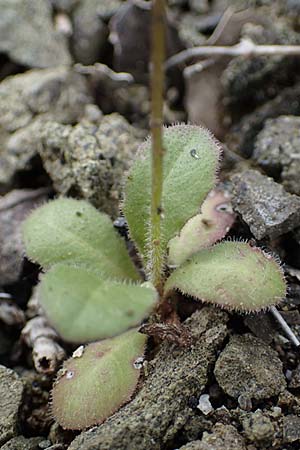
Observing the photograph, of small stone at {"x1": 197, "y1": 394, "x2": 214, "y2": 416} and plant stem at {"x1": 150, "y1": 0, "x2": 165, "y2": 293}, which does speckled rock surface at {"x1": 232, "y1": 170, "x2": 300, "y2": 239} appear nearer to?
plant stem at {"x1": 150, "y1": 0, "x2": 165, "y2": 293}

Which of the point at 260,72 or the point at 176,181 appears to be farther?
the point at 260,72

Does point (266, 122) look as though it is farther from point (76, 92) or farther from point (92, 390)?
point (92, 390)

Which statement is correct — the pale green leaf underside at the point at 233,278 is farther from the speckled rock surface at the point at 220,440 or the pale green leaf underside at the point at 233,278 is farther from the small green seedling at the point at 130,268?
the speckled rock surface at the point at 220,440

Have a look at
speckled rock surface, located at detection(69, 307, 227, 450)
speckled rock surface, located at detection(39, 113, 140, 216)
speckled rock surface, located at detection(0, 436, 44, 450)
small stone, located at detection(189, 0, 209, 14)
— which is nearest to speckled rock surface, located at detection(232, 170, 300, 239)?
speckled rock surface, located at detection(69, 307, 227, 450)

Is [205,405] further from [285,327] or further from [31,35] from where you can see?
[31,35]

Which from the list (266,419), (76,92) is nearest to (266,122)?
(76,92)

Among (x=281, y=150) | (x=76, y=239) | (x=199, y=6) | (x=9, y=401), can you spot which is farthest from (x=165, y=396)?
(x=199, y=6)
